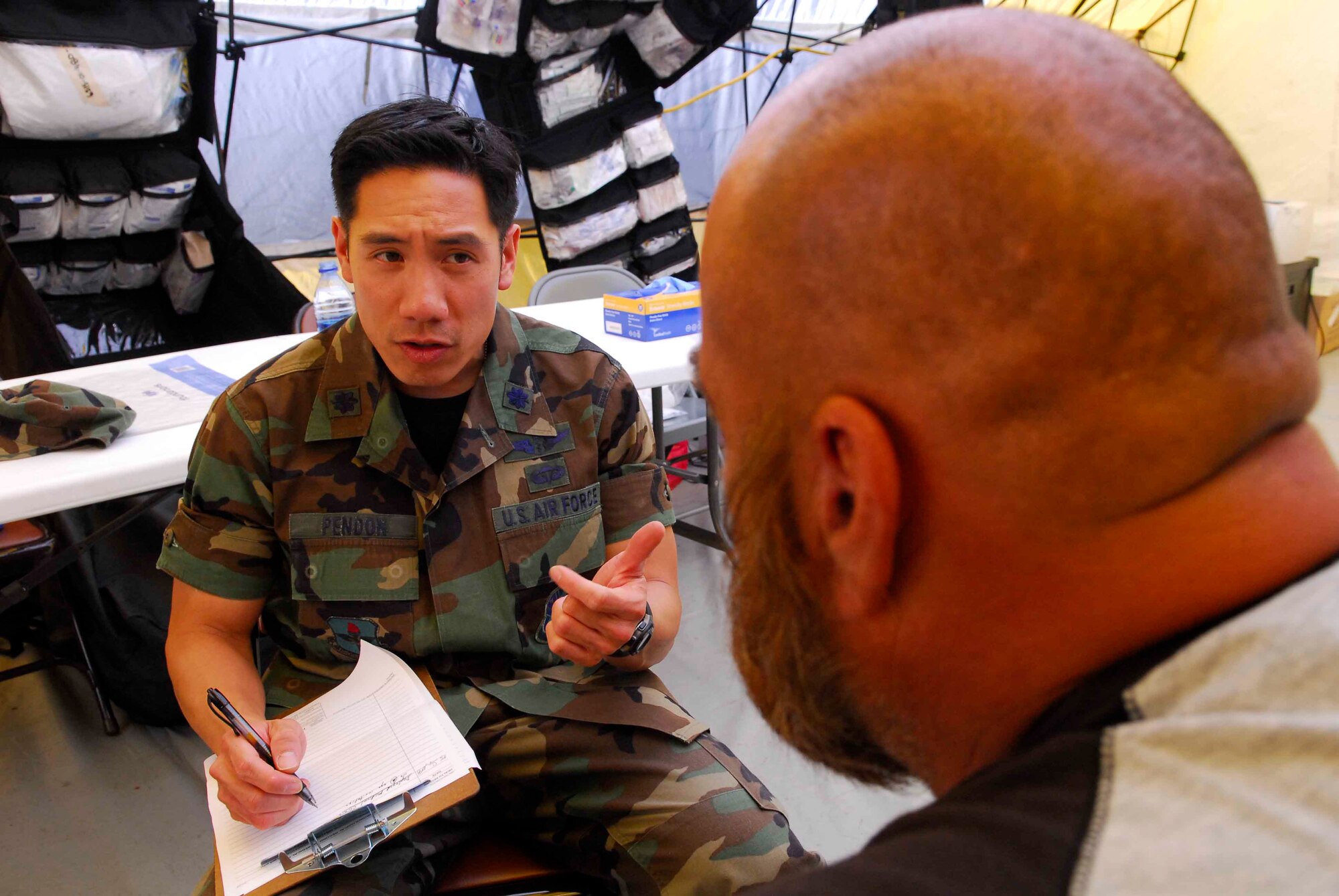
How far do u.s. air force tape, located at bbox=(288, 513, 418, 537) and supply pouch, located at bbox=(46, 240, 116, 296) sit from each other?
3.29 meters

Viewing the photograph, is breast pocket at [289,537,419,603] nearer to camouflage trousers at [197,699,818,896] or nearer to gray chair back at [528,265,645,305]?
camouflage trousers at [197,699,818,896]

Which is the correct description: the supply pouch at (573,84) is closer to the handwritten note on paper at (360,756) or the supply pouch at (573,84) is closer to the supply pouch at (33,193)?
the supply pouch at (33,193)

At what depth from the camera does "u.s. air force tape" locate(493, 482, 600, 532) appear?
1.32 metres

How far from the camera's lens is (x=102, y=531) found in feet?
5.96

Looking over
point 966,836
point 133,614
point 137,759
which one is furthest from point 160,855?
point 966,836

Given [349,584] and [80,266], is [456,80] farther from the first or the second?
[349,584]

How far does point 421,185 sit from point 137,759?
1.68 meters

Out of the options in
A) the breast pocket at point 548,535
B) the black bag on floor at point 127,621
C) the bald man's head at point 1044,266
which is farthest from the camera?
the black bag on floor at point 127,621

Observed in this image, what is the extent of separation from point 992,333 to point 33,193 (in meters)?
3.99

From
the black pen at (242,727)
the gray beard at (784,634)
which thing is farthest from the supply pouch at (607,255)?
the gray beard at (784,634)

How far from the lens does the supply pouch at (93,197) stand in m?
3.44

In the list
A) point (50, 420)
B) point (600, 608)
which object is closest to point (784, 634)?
point (600, 608)

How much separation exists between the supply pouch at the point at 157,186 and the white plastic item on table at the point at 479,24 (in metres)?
1.26

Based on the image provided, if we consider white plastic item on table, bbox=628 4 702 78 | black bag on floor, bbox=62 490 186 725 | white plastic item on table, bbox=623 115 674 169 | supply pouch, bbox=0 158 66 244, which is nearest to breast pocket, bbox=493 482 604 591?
black bag on floor, bbox=62 490 186 725
